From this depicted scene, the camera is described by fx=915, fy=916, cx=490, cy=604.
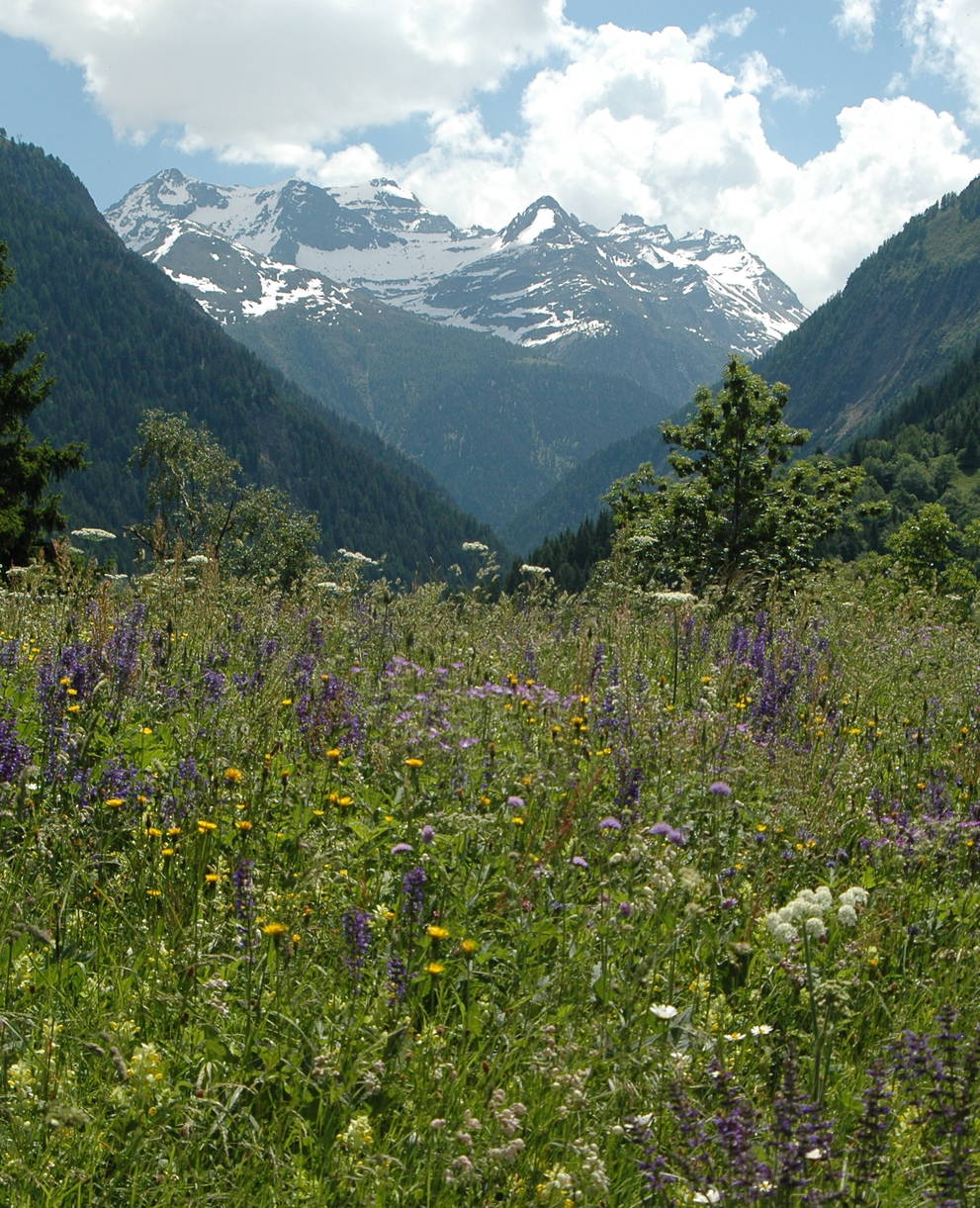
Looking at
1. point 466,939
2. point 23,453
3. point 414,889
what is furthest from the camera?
point 23,453

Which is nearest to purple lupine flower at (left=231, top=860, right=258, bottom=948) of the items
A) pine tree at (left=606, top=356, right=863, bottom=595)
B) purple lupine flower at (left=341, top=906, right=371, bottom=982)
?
purple lupine flower at (left=341, top=906, right=371, bottom=982)

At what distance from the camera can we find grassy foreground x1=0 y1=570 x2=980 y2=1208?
7.75 feet

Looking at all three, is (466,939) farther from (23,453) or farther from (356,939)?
(23,453)

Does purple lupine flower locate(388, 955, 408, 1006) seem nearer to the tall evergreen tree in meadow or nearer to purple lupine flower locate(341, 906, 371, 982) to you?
purple lupine flower locate(341, 906, 371, 982)

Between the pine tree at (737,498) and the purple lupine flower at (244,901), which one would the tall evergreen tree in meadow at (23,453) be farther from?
the purple lupine flower at (244,901)

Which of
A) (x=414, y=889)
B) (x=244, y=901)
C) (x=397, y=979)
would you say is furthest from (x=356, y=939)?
(x=244, y=901)

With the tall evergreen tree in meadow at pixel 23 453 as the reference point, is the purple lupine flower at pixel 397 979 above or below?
below

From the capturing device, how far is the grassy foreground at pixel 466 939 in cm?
236

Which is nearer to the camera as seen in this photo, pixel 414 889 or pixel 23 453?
pixel 414 889

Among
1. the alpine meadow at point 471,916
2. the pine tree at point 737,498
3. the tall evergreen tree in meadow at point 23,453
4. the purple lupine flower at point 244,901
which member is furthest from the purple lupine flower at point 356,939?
the tall evergreen tree in meadow at point 23,453

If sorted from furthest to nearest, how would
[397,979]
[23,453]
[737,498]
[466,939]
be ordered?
[23,453] → [737,498] → [466,939] → [397,979]

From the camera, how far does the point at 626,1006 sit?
2.75 metres

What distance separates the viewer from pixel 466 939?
3447mm

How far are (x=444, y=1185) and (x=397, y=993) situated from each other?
1.97 feet
